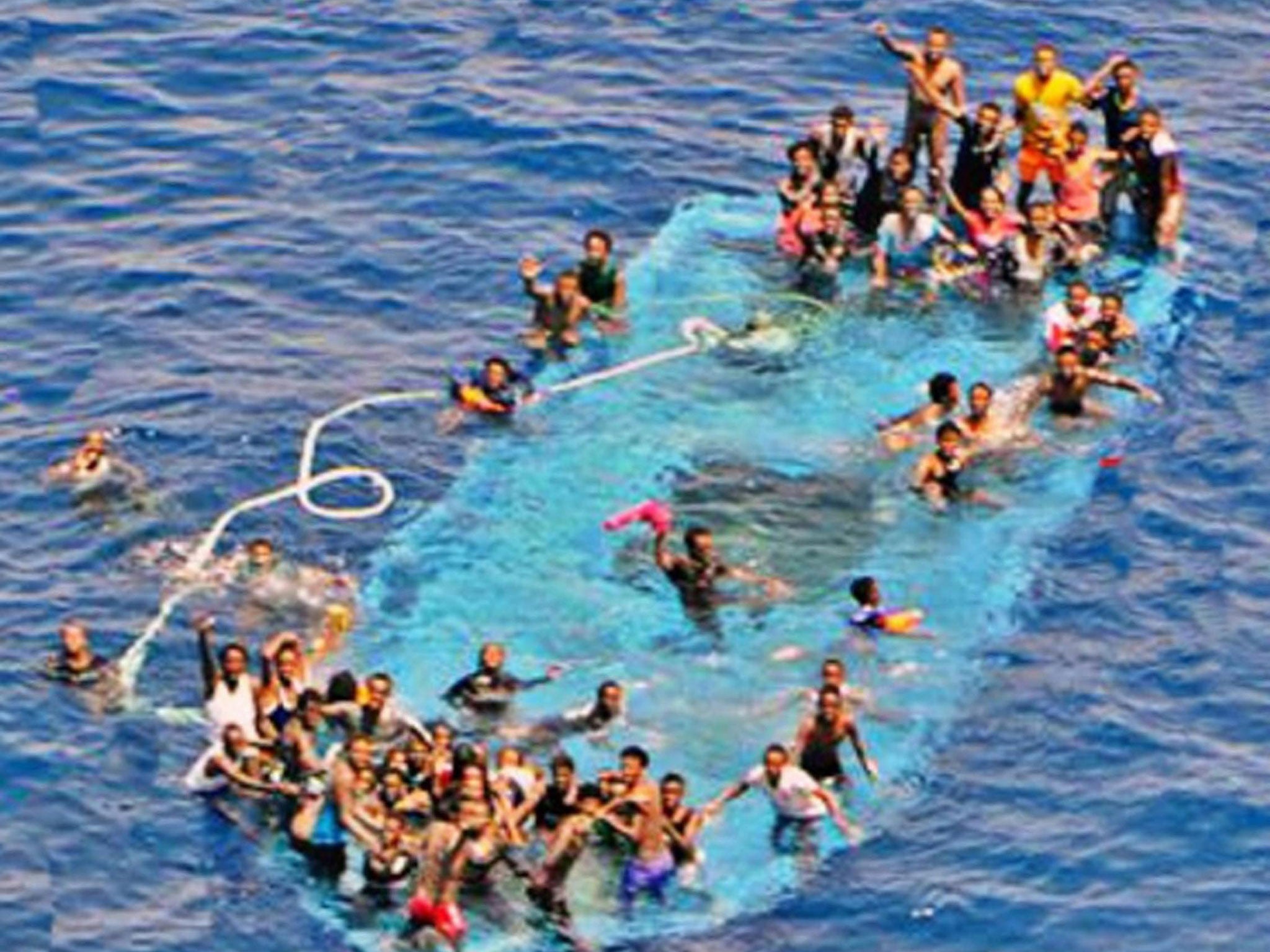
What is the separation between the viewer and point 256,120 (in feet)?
211

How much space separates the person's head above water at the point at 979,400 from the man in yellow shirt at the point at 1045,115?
5698 millimetres

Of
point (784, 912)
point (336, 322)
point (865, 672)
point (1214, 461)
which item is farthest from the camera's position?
point (336, 322)

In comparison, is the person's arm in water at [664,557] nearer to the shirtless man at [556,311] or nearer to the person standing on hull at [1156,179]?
the shirtless man at [556,311]

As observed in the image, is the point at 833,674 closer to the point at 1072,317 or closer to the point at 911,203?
the point at 1072,317

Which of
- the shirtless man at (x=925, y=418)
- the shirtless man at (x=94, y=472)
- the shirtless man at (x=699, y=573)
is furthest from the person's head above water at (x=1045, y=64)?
the shirtless man at (x=94, y=472)

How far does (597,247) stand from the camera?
56.4 metres

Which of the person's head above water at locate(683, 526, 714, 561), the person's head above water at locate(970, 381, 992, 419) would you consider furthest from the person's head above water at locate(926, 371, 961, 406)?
the person's head above water at locate(683, 526, 714, 561)

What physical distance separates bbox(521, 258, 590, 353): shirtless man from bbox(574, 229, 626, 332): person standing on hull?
191 mm

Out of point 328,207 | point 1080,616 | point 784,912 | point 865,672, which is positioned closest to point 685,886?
point 784,912

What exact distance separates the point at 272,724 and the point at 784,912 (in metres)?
6.96

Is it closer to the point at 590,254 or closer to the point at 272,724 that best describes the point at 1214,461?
the point at 590,254

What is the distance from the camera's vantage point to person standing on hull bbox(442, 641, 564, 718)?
4781cm

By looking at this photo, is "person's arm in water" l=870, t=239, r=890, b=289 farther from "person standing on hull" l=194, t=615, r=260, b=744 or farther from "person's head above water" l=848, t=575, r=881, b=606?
"person standing on hull" l=194, t=615, r=260, b=744

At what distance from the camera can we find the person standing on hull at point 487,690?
47812 mm
